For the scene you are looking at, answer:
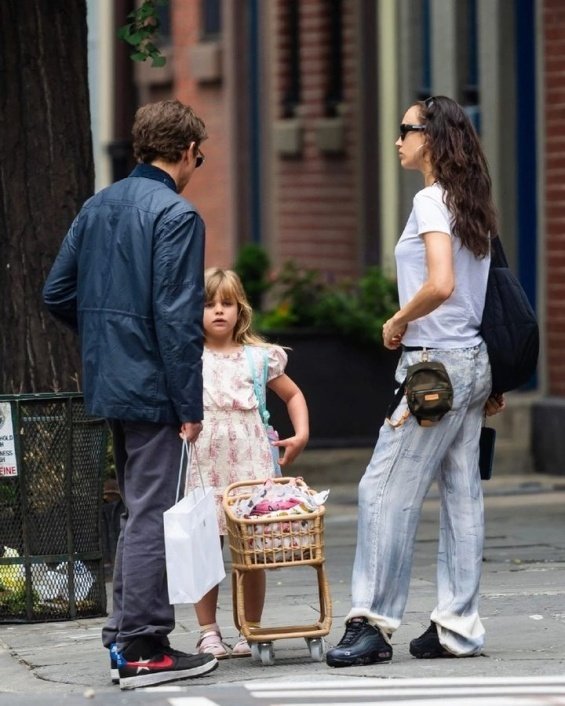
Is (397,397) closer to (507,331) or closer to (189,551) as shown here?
(507,331)

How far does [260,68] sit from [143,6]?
33.9 feet

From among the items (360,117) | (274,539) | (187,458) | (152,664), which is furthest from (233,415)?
(360,117)

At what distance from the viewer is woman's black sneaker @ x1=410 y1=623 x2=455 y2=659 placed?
7344mm

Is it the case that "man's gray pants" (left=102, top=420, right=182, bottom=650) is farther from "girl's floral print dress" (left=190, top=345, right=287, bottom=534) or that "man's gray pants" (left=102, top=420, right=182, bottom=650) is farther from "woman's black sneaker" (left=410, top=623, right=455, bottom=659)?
"woman's black sneaker" (left=410, top=623, right=455, bottom=659)

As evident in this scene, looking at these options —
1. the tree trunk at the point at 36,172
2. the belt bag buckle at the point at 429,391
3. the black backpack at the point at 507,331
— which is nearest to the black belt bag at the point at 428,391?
the belt bag buckle at the point at 429,391

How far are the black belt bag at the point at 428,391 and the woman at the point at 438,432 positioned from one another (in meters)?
0.07

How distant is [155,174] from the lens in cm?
715

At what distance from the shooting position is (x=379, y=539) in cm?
721

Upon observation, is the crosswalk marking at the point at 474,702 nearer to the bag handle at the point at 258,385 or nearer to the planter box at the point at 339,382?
the bag handle at the point at 258,385

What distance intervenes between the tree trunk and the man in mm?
2779

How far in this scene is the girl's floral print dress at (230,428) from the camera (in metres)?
7.62

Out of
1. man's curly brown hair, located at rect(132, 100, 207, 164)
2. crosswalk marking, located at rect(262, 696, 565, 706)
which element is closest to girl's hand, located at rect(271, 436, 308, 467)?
man's curly brown hair, located at rect(132, 100, 207, 164)

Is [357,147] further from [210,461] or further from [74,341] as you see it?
[210,461]

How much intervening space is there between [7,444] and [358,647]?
2199 millimetres
